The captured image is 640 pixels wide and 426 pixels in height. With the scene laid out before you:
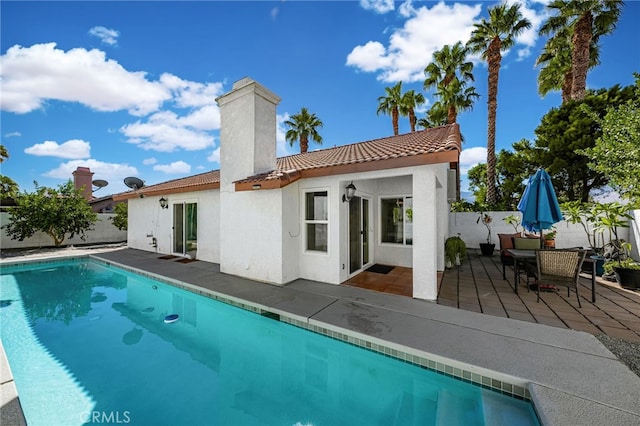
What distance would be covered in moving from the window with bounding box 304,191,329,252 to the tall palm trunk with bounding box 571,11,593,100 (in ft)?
64.7

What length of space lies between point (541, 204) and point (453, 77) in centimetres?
1726

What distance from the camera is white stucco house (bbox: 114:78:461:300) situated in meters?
5.93

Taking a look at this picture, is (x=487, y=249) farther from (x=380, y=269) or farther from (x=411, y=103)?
(x=411, y=103)

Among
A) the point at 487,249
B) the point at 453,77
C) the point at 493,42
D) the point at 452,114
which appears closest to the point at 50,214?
the point at 487,249

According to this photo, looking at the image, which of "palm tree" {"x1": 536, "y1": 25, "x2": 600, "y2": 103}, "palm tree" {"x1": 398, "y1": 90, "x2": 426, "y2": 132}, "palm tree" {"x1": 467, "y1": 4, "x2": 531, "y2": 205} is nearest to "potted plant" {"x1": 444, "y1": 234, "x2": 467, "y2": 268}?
"palm tree" {"x1": 467, "y1": 4, "x2": 531, "y2": 205}

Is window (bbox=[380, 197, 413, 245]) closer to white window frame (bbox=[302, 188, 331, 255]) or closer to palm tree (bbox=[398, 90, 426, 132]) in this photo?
white window frame (bbox=[302, 188, 331, 255])

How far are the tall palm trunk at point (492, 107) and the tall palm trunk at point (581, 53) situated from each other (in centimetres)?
415

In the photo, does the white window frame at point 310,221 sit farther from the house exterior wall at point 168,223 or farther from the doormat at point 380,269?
the house exterior wall at point 168,223

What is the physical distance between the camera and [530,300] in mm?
5875

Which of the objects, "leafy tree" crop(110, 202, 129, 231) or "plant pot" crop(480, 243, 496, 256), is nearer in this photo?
"plant pot" crop(480, 243, 496, 256)

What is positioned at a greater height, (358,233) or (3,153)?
(3,153)

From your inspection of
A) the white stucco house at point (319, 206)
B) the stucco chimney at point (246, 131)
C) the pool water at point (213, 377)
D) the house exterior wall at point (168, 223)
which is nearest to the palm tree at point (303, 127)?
the house exterior wall at point (168, 223)

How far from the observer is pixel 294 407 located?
337 centimetres

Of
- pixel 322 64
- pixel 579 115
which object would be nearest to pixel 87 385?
pixel 322 64
